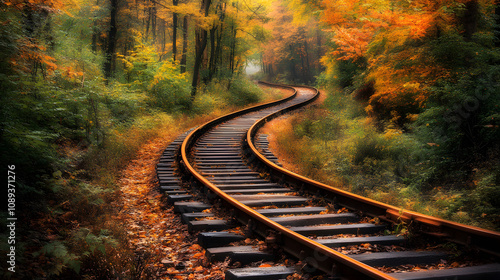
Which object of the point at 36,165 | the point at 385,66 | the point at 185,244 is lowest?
the point at 185,244

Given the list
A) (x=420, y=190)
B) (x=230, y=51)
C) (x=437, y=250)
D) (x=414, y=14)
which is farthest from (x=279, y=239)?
(x=230, y=51)

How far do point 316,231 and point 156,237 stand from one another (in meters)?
2.30

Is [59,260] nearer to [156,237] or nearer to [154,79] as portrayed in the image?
[156,237]

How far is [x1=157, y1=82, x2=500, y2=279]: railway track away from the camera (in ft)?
10.4

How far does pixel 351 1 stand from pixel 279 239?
40.7 ft

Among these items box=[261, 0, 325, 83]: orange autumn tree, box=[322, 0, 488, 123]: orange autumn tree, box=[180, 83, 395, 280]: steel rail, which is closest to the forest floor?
box=[180, 83, 395, 280]: steel rail

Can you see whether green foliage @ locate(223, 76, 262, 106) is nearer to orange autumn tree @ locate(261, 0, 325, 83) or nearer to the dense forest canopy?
the dense forest canopy

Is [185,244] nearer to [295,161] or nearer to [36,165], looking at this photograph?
[36,165]

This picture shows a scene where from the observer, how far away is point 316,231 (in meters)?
4.13

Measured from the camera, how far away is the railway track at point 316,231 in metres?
3.18

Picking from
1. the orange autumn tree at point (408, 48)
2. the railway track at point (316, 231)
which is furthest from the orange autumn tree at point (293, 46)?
the railway track at point (316, 231)

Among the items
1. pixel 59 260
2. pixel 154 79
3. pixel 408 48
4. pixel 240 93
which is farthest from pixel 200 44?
pixel 59 260

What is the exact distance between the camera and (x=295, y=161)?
880 centimetres

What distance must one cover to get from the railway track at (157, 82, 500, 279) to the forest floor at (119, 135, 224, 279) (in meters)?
0.20
